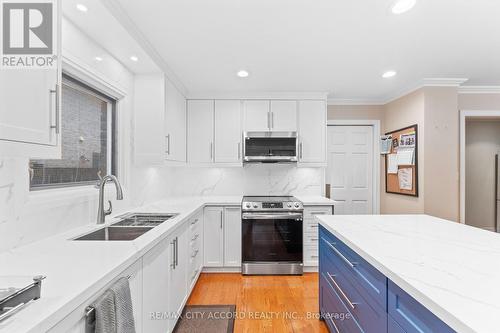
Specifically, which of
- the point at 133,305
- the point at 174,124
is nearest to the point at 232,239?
the point at 174,124

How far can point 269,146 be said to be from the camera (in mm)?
3621

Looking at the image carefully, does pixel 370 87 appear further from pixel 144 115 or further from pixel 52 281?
pixel 52 281

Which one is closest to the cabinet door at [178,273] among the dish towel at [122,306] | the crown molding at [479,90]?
the dish towel at [122,306]

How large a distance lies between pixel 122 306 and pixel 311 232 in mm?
2561

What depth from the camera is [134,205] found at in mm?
2689

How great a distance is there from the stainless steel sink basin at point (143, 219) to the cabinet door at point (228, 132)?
58.7 inches

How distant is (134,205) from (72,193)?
2.90 feet

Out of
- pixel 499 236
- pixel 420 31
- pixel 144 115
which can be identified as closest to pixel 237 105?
pixel 144 115

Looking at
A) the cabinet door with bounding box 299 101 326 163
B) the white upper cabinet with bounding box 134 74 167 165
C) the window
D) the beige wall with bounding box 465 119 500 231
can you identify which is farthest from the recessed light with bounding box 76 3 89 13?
the beige wall with bounding box 465 119 500 231

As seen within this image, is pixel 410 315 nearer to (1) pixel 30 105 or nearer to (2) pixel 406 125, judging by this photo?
(1) pixel 30 105

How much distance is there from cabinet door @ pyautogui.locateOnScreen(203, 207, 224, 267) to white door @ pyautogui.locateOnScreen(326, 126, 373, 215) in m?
1.99

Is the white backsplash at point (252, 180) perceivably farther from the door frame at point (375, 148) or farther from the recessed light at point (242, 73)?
the recessed light at point (242, 73)

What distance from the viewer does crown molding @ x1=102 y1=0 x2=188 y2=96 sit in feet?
5.64

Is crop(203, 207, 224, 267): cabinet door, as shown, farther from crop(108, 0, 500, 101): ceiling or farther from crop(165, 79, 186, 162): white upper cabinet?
crop(108, 0, 500, 101): ceiling
